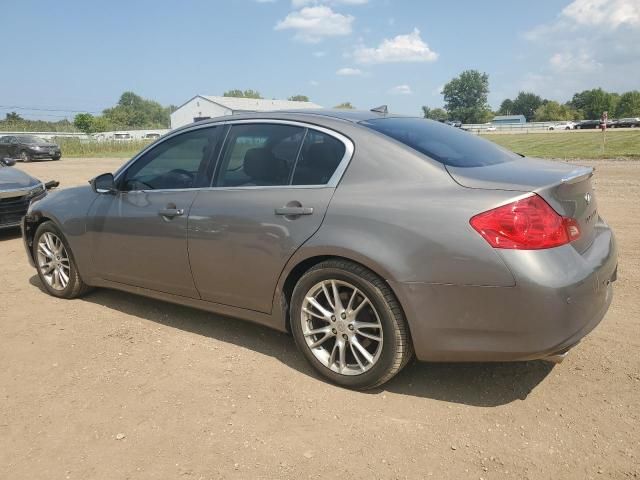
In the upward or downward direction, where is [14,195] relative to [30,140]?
downward

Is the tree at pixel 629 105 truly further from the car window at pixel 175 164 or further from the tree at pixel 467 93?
the car window at pixel 175 164

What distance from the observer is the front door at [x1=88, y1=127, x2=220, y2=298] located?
3.84 meters

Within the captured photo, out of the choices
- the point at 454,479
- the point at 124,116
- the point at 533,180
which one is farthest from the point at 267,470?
the point at 124,116

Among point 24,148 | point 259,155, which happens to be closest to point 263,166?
point 259,155

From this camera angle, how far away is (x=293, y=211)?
127 inches

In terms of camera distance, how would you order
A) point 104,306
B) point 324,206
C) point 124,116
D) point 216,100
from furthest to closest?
point 124,116 → point 216,100 → point 104,306 → point 324,206

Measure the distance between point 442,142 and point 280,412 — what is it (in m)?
1.91

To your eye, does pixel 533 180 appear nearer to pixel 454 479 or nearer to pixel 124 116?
pixel 454 479

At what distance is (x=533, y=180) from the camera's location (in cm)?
284

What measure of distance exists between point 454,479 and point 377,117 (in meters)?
2.28

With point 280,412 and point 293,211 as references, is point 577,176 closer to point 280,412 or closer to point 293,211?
point 293,211

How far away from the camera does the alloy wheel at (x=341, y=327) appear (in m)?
3.07

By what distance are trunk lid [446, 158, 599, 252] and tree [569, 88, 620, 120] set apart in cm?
11900

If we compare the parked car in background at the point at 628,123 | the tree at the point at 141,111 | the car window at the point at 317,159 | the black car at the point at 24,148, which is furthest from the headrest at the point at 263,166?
the tree at the point at 141,111
